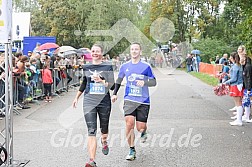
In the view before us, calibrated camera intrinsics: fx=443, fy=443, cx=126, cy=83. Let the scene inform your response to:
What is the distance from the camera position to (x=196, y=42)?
48.5 m

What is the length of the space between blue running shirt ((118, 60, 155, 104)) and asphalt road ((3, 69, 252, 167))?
38.6 inches

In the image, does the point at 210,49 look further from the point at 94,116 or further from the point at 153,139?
the point at 94,116

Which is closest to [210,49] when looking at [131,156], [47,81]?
[47,81]

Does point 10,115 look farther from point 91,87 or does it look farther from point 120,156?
point 120,156

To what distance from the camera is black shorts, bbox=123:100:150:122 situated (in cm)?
702

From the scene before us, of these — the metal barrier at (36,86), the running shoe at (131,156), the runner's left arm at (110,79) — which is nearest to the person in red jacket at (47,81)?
the metal barrier at (36,86)

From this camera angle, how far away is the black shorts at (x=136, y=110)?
276 inches

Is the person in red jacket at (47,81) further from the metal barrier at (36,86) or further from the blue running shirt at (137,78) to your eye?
the blue running shirt at (137,78)

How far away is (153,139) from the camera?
8.73m

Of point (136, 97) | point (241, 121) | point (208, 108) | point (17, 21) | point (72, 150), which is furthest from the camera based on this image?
point (17, 21)

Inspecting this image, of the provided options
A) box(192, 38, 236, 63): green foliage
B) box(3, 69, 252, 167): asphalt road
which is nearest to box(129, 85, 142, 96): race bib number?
box(3, 69, 252, 167): asphalt road

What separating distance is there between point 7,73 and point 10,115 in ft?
2.10

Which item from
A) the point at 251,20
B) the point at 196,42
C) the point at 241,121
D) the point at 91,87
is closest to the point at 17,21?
the point at 196,42

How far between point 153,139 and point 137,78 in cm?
218
